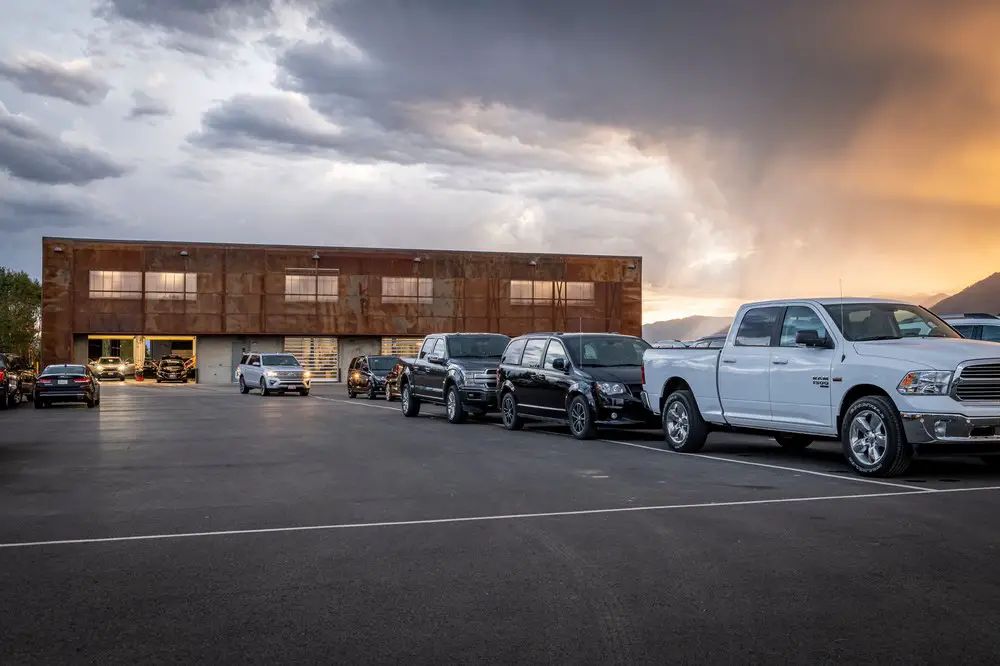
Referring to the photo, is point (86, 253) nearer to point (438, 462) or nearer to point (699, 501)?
point (438, 462)

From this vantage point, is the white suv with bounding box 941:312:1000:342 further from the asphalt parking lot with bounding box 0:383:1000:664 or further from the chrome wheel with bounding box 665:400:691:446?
the chrome wheel with bounding box 665:400:691:446

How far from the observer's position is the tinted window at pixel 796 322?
1296cm

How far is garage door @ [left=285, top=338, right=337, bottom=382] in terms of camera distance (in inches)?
2584

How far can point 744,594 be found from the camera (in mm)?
6055

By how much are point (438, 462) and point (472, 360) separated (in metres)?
9.30

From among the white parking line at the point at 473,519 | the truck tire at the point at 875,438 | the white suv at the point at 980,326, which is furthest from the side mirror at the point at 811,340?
the white suv at the point at 980,326

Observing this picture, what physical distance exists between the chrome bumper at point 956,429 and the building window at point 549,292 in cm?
5750

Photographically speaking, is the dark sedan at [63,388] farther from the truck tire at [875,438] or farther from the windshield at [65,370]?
the truck tire at [875,438]

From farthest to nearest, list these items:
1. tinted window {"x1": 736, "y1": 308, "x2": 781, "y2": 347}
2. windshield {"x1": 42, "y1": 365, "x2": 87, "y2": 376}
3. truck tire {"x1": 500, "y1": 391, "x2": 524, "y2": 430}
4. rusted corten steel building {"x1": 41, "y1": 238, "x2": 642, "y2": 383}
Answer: rusted corten steel building {"x1": 41, "y1": 238, "x2": 642, "y2": 383}, windshield {"x1": 42, "y1": 365, "x2": 87, "y2": 376}, truck tire {"x1": 500, "y1": 391, "x2": 524, "y2": 430}, tinted window {"x1": 736, "y1": 308, "x2": 781, "y2": 347}

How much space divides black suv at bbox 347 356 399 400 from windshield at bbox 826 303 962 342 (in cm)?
2618

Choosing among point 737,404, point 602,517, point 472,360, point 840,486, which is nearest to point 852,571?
point 602,517

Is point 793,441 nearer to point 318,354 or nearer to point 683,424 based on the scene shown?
point 683,424

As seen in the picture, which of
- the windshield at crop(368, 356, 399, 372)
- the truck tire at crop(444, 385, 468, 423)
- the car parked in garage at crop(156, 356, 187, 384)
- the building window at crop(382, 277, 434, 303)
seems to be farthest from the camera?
the building window at crop(382, 277, 434, 303)

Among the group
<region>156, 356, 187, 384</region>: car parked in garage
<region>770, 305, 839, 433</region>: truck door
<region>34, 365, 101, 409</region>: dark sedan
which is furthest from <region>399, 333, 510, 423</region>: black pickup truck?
<region>156, 356, 187, 384</region>: car parked in garage
